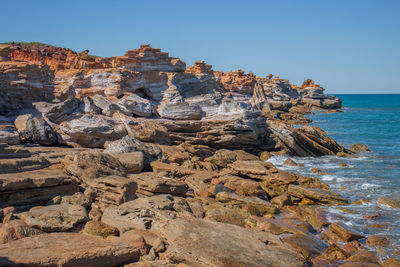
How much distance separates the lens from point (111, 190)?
9.40m

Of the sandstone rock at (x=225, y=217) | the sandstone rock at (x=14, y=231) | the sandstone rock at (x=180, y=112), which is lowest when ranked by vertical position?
the sandstone rock at (x=225, y=217)

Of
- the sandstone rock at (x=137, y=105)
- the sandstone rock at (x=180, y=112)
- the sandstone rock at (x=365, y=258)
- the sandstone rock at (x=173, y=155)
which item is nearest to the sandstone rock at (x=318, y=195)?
the sandstone rock at (x=365, y=258)

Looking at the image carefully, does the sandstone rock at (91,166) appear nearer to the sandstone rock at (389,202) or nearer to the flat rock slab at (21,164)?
the flat rock slab at (21,164)

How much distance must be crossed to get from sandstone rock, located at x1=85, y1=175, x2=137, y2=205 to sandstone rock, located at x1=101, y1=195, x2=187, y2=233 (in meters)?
0.55

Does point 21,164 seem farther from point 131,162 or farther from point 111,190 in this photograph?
point 131,162

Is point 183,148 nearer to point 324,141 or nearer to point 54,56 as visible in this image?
point 324,141

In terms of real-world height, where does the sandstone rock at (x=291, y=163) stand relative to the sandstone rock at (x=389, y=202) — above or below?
below

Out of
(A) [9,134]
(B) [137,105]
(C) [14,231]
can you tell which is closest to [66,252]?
(C) [14,231]

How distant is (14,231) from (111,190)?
3.19 metres

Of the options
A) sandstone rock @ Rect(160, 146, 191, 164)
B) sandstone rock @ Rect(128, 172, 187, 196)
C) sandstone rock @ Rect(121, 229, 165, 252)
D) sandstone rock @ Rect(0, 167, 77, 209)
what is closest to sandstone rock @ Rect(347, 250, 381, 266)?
sandstone rock @ Rect(121, 229, 165, 252)

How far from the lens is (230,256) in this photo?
6176 millimetres

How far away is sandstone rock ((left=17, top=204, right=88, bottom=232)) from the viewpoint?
7180 millimetres

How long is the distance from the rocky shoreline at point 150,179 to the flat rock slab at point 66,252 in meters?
0.02

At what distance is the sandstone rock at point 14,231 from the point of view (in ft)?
20.3
